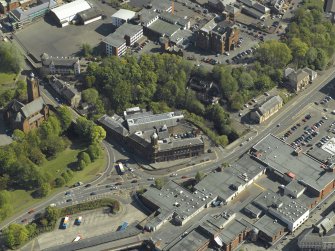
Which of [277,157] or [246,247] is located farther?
[277,157]

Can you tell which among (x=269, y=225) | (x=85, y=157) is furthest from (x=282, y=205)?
(x=85, y=157)

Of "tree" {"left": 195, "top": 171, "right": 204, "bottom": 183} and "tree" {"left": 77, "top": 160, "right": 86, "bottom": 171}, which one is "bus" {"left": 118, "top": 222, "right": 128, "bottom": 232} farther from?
"tree" {"left": 195, "top": 171, "right": 204, "bottom": 183}

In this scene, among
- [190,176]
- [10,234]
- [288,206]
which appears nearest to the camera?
[10,234]

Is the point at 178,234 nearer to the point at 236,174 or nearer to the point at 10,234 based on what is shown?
the point at 236,174

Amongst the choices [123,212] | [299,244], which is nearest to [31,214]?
[123,212]

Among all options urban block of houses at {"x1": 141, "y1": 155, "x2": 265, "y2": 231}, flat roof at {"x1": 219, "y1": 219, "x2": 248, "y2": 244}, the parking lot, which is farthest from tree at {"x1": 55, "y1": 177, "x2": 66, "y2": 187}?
flat roof at {"x1": 219, "y1": 219, "x2": 248, "y2": 244}

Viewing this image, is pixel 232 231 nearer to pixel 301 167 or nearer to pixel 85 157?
pixel 301 167
